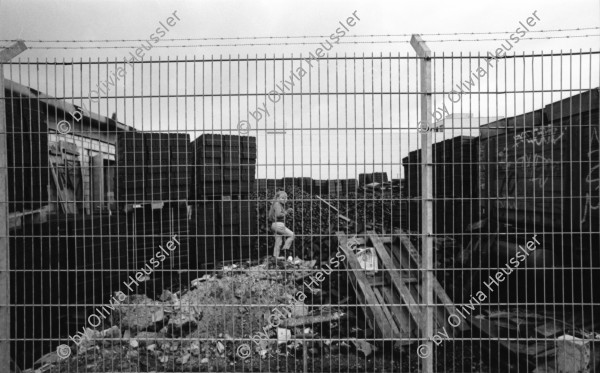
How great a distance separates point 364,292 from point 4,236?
12.5ft

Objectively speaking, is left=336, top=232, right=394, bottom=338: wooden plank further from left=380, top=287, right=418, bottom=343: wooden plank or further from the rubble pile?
the rubble pile

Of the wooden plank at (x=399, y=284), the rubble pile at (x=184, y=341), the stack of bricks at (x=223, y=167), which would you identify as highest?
the stack of bricks at (x=223, y=167)

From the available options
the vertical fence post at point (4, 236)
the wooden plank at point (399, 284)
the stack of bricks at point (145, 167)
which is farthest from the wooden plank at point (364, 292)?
the vertical fence post at point (4, 236)

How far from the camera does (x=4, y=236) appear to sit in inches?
170

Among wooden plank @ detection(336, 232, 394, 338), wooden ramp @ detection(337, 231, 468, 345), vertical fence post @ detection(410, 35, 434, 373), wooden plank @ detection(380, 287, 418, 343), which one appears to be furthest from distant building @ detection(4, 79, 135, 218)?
wooden plank @ detection(380, 287, 418, 343)

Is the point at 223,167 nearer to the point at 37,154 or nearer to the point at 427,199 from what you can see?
the point at 37,154

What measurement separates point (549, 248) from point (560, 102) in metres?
1.80

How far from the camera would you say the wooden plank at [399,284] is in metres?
4.41

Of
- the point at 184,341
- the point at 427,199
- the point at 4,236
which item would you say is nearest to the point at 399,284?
the point at 427,199

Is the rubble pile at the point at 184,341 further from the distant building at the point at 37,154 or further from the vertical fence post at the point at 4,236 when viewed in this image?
the distant building at the point at 37,154

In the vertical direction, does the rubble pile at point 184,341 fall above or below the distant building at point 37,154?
below

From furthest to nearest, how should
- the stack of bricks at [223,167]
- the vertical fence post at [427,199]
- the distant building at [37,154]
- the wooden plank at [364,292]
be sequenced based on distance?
the stack of bricks at [223,167] < the wooden plank at [364,292] < the distant building at [37,154] < the vertical fence post at [427,199]

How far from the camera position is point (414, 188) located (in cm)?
489

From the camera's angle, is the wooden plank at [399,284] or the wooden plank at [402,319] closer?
the wooden plank at [399,284]
